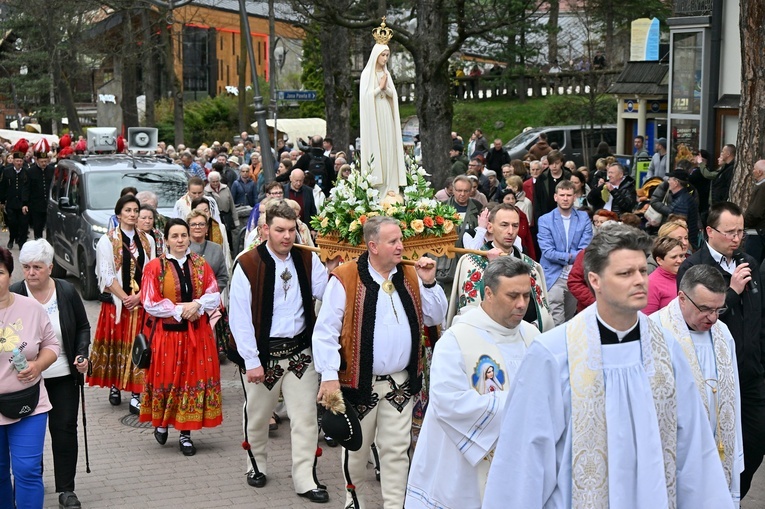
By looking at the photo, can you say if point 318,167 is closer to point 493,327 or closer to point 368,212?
point 368,212

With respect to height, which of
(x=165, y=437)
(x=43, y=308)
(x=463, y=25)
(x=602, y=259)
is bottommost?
(x=165, y=437)

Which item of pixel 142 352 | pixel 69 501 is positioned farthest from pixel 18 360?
pixel 142 352

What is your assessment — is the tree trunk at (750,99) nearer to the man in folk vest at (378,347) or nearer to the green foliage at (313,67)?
the man in folk vest at (378,347)

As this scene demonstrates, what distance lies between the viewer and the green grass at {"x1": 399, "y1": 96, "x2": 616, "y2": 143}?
42938 mm

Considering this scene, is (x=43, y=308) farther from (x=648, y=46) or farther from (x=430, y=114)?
(x=648, y=46)

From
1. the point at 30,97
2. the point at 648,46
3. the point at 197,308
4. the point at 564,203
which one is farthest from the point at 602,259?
the point at 30,97

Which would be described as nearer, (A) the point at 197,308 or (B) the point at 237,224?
(A) the point at 197,308

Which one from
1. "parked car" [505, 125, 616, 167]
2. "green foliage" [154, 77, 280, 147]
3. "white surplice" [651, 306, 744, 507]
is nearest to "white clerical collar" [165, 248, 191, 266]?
"white surplice" [651, 306, 744, 507]

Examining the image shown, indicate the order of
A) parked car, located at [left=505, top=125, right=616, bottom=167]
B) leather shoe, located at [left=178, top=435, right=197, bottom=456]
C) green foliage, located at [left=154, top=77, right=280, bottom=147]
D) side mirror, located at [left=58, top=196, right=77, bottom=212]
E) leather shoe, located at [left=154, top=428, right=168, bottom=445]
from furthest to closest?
green foliage, located at [left=154, top=77, right=280, bottom=147]
parked car, located at [left=505, top=125, right=616, bottom=167]
side mirror, located at [left=58, top=196, right=77, bottom=212]
leather shoe, located at [left=154, top=428, right=168, bottom=445]
leather shoe, located at [left=178, top=435, right=197, bottom=456]

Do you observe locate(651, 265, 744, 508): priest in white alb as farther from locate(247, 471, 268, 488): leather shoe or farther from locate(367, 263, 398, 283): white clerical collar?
locate(247, 471, 268, 488): leather shoe

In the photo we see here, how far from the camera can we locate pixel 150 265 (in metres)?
9.24

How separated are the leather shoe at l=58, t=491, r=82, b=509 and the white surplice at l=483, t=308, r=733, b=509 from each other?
4.31 meters

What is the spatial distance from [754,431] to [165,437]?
4.79 m

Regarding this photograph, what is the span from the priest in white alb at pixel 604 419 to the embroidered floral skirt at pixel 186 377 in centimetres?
505
